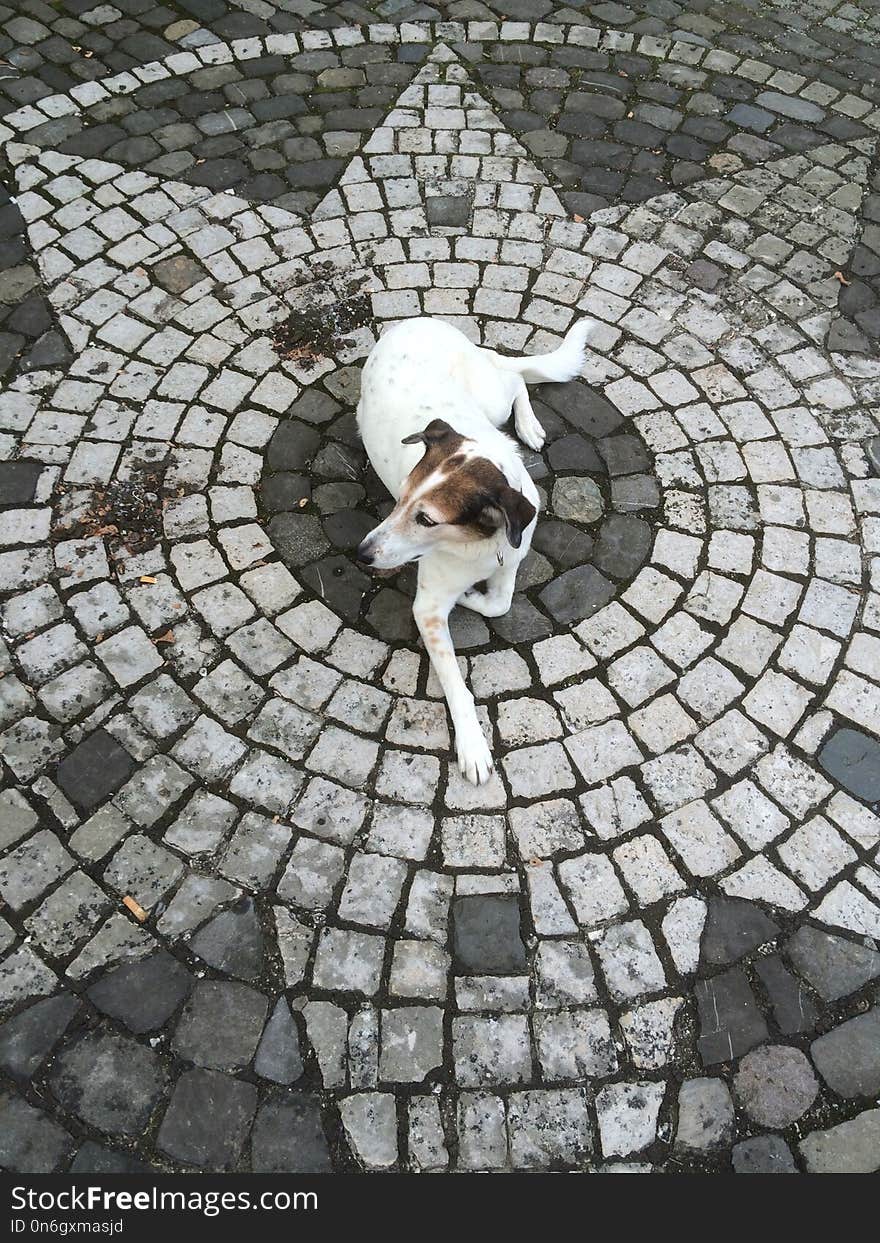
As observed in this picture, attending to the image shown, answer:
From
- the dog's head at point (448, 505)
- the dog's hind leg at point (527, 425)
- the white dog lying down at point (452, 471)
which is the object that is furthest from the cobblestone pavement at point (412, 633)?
the dog's head at point (448, 505)

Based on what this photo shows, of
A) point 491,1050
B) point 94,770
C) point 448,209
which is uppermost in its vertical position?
point 448,209

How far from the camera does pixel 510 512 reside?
3758 millimetres

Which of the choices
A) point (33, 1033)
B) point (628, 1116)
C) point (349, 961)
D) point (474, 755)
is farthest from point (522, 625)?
point (33, 1033)

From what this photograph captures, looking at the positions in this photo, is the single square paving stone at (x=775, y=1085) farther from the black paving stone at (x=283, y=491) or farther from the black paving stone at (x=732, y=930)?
the black paving stone at (x=283, y=491)

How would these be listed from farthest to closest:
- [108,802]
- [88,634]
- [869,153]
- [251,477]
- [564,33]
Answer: [564,33]
[869,153]
[251,477]
[88,634]
[108,802]

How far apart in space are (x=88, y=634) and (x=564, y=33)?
654 centimetres

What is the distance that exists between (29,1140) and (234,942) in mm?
1023

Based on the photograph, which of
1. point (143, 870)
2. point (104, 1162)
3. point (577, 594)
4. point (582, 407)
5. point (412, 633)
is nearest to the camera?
point (104, 1162)

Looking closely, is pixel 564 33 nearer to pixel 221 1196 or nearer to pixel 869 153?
pixel 869 153

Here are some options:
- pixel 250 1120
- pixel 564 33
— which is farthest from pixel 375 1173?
pixel 564 33

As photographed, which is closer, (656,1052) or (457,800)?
(656,1052)

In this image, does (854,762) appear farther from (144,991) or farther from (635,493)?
(144,991)

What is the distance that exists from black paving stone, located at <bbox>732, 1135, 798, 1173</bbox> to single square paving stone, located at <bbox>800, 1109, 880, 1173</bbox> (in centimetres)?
7

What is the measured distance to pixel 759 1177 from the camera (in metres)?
3.56
